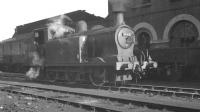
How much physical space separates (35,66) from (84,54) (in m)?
5.16

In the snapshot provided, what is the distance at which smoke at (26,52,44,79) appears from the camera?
1915 cm

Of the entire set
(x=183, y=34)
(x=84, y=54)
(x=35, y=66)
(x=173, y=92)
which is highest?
(x=183, y=34)

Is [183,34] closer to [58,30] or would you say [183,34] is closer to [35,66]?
[58,30]

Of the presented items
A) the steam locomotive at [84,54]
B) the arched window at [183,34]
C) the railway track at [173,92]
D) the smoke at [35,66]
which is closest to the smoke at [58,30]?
the steam locomotive at [84,54]

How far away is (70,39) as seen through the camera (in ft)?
53.9

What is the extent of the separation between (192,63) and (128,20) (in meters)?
7.90

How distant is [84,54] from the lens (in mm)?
15852

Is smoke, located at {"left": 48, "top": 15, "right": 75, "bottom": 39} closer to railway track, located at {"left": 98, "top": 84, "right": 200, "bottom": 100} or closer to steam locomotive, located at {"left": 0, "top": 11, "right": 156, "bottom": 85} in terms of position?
steam locomotive, located at {"left": 0, "top": 11, "right": 156, "bottom": 85}

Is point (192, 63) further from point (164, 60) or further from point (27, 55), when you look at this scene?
point (27, 55)

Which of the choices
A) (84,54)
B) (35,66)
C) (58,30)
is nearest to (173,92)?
(84,54)

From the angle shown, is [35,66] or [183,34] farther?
[35,66]

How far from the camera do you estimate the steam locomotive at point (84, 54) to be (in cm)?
1434

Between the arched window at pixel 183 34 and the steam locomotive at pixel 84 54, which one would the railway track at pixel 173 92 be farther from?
the arched window at pixel 183 34

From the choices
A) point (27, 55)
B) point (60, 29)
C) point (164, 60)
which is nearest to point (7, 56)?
point (27, 55)
